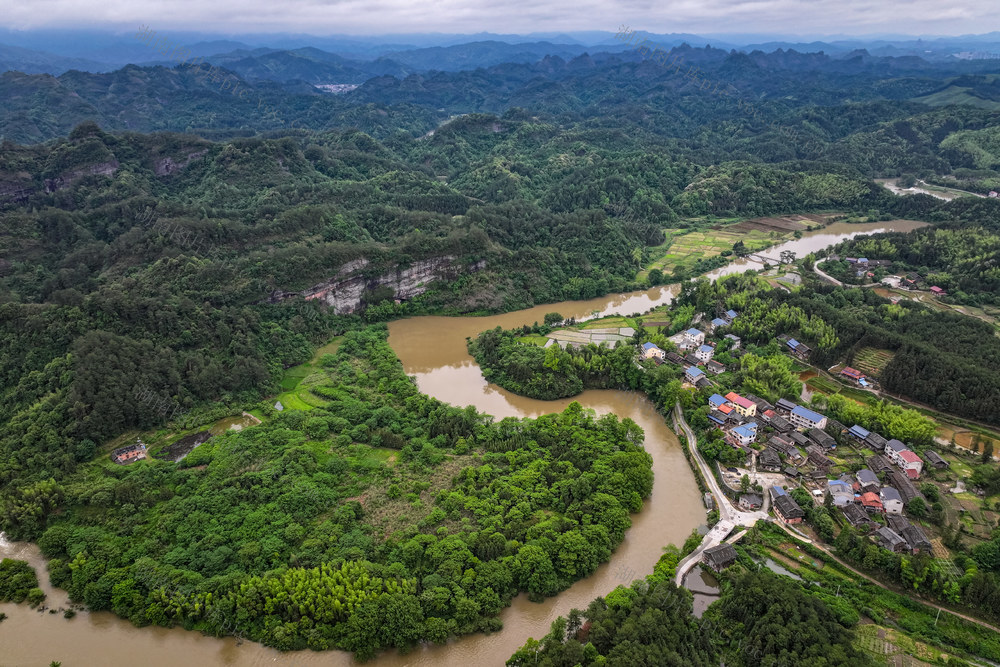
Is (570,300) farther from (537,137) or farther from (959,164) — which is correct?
(959,164)

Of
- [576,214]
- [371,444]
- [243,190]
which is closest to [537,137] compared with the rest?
[576,214]

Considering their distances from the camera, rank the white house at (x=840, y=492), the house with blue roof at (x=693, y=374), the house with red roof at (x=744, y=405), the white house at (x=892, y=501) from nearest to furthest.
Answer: the white house at (x=892, y=501) < the white house at (x=840, y=492) < the house with red roof at (x=744, y=405) < the house with blue roof at (x=693, y=374)

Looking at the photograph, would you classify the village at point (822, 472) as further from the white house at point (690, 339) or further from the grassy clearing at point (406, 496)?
the grassy clearing at point (406, 496)

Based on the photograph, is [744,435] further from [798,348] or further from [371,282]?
[371,282]

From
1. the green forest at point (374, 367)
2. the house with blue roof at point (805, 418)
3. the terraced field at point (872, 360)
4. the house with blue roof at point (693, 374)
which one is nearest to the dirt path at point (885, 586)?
the green forest at point (374, 367)

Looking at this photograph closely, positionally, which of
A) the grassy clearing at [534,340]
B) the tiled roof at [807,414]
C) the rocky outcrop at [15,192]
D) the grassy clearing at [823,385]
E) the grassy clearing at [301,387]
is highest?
the rocky outcrop at [15,192]

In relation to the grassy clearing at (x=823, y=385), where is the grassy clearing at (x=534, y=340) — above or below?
below

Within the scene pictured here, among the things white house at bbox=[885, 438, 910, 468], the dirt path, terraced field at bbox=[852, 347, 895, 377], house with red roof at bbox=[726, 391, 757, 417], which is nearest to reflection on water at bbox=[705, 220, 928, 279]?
terraced field at bbox=[852, 347, 895, 377]
